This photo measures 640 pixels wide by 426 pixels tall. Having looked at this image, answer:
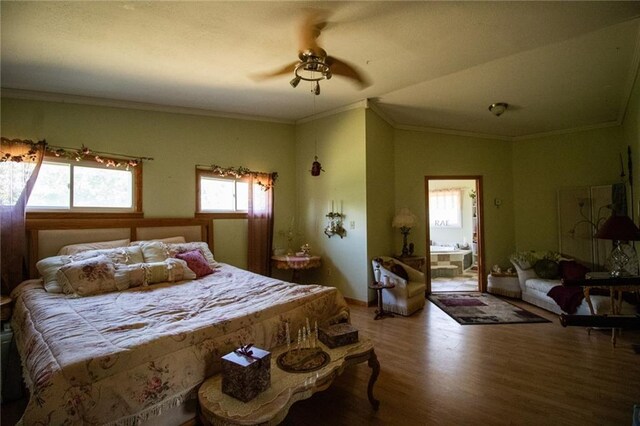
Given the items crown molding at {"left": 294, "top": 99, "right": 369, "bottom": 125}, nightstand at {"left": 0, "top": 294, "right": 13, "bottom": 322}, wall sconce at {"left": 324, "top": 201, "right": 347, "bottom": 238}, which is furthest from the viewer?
wall sconce at {"left": 324, "top": 201, "right": 347, "bottom": 238}

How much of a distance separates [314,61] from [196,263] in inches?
96.3

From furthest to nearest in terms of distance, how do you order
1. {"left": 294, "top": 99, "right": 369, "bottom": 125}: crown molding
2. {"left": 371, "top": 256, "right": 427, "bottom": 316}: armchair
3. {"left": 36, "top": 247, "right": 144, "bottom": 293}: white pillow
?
{"left": 294, "top": 99, "right": 369, "bottom": 125}: crown molding, {"left": 371, "top": 256, "right": 427, "bottom": 316}: armchair, {"left": 36, "top": 247, "right": 144, "bottom": 293}: white pillow

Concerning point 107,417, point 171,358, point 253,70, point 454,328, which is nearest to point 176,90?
point 253,70

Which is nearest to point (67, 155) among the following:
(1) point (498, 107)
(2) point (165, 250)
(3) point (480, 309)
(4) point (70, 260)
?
(4) point (70, 260)

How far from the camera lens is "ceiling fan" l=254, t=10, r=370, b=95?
7.75 ft

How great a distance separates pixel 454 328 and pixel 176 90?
444 centimetres

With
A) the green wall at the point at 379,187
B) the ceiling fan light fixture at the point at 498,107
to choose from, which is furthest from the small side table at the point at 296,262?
the ceiling fan light fixture at the point at 498,107

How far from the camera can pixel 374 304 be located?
445cm

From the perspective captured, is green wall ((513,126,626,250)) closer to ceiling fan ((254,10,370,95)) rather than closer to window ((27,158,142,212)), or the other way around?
ceiling fan ((254,10,370,95))

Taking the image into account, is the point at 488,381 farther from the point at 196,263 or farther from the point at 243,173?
the point at 243,173

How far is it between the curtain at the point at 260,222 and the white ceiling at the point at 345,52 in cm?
119

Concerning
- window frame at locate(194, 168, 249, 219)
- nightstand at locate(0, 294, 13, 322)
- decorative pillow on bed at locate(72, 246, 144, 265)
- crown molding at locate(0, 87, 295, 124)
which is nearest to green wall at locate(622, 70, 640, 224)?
crown molding at locate(0, 87, 295, 124)

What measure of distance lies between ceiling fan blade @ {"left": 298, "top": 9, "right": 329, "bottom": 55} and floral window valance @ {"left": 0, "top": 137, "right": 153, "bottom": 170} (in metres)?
2.60

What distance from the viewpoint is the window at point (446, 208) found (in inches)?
325
